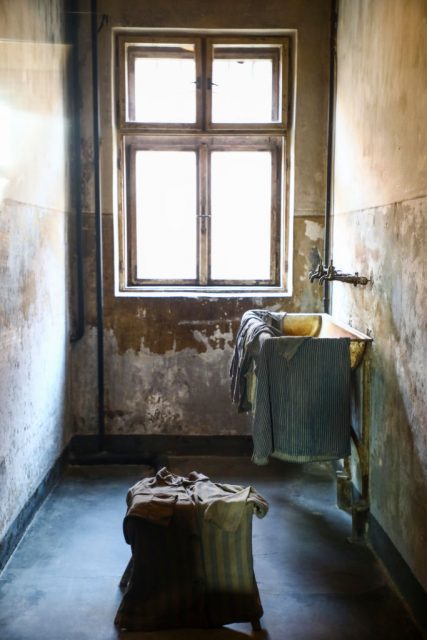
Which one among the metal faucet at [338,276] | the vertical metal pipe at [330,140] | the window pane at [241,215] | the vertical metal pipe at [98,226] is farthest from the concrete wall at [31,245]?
the vertical metal pipe at [330,140]

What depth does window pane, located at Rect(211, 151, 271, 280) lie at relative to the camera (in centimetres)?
489

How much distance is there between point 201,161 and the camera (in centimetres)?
484

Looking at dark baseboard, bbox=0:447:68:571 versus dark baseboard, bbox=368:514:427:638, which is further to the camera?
dark baseboard, bbox=0:447:68:571

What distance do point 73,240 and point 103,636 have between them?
2.79 metres

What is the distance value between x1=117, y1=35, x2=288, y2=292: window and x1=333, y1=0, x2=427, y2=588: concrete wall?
34.9 inches

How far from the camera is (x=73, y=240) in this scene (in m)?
4.68

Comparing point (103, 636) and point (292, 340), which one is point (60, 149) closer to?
point (292, 340)

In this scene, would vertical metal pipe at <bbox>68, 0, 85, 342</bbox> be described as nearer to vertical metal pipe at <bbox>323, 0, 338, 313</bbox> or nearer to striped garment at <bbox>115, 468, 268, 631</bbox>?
vertical metal pipe at <bbox>323, 0, 338, 313</bbox>

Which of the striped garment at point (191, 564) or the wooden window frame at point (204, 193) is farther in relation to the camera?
the wooden window frame at point (204, 193)

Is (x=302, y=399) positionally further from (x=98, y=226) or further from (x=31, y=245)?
(x=98, y=226)

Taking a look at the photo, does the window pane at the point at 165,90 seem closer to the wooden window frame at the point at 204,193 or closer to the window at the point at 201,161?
Answer: the window at the point at 201,161

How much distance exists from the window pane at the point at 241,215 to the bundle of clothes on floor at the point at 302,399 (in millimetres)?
1753

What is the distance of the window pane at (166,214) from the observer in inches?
192

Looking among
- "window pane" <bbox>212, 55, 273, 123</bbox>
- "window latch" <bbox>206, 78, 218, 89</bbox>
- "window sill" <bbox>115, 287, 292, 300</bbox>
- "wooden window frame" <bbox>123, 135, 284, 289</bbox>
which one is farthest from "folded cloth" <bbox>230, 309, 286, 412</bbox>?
"window latch" <bbox>206, 78, 218, 89</bbox>
